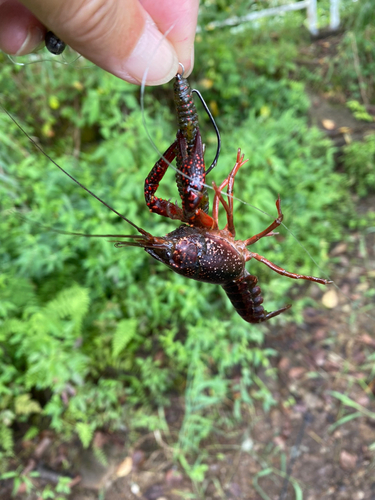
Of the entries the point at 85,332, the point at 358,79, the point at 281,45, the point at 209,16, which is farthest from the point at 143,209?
the point at 358,79

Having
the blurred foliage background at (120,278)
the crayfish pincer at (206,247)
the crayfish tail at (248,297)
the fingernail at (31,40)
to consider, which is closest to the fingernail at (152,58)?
the crayfish pincer at (206,247)

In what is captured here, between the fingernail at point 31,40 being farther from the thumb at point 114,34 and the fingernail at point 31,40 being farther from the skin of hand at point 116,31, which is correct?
the thumb at point 114,34

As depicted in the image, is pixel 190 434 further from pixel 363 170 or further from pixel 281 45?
pixel 281 45

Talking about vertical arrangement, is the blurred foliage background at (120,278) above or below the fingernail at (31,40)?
below

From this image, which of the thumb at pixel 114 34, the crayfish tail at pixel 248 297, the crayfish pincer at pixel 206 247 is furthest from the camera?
the crayfish tail at pixel 248 297

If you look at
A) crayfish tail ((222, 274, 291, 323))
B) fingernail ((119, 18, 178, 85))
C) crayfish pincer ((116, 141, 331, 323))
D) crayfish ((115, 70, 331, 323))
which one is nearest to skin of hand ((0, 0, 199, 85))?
fingernail ((119, 18, 178, 85))

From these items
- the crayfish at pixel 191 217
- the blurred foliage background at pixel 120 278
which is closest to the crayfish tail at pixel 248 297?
the crayfish at pixel 191 217

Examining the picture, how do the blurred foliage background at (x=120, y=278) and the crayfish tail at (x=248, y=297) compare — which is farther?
the blurred foliage background at (x=120, y=278)

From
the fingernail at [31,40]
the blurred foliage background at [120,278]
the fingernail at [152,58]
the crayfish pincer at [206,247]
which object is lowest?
the blurred foliage background at [120,278]

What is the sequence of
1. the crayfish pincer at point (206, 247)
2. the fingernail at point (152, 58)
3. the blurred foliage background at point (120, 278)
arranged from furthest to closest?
1. the blurred foliage background at point (120, 278)
2. the crayfish pincer at point (206, 247)
3. the fingernail at point (152, 58)
